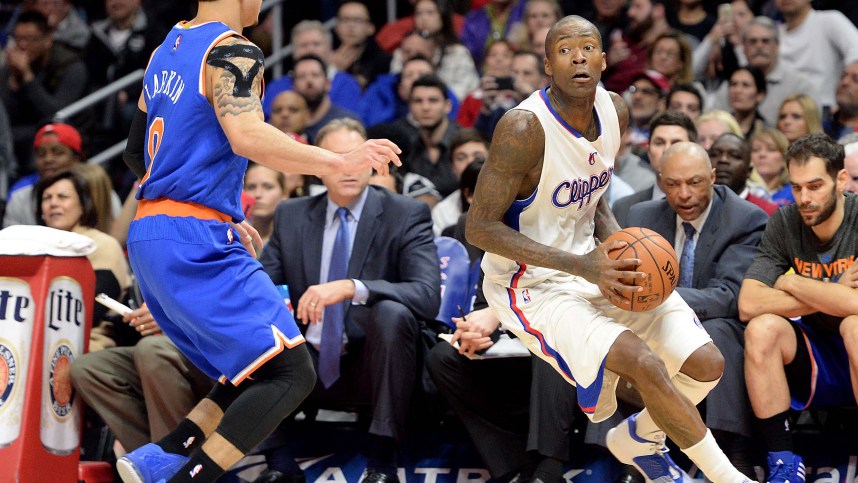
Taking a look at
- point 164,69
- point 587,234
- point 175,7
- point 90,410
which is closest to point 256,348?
point 164,69

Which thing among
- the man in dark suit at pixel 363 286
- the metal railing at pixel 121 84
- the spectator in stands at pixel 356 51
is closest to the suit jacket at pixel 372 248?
the man in dark suit at pixel 363 286

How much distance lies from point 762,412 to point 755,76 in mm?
3840

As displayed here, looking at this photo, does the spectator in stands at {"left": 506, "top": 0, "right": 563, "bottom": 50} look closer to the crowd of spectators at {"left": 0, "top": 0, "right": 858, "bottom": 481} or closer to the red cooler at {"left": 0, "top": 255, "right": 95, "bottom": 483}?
the crowd of spectators at {"left": 0, "top": 0, "right": 858, "bottom": 481}

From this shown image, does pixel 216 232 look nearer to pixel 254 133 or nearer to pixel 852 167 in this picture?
pixel 254 133

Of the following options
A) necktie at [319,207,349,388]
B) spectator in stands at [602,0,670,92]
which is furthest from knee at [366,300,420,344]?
spectator in stands at [602,0,670,92]

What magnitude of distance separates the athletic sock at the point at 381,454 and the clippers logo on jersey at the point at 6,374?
1.82 metres

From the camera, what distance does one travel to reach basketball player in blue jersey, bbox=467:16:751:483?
445 centimetres

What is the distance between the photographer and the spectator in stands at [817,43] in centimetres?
914

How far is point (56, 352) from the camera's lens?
593 centimetres

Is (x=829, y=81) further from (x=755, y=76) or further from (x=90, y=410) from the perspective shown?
(x=90, y=410)

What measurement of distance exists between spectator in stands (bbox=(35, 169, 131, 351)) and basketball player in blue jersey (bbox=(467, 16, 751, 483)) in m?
2.93

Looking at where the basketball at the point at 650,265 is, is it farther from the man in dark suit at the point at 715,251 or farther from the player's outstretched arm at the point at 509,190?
the man in dark suit at the point at 715,251

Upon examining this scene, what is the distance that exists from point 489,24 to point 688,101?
3197mm

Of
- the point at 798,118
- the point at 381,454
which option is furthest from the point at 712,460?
the point at 798,118
